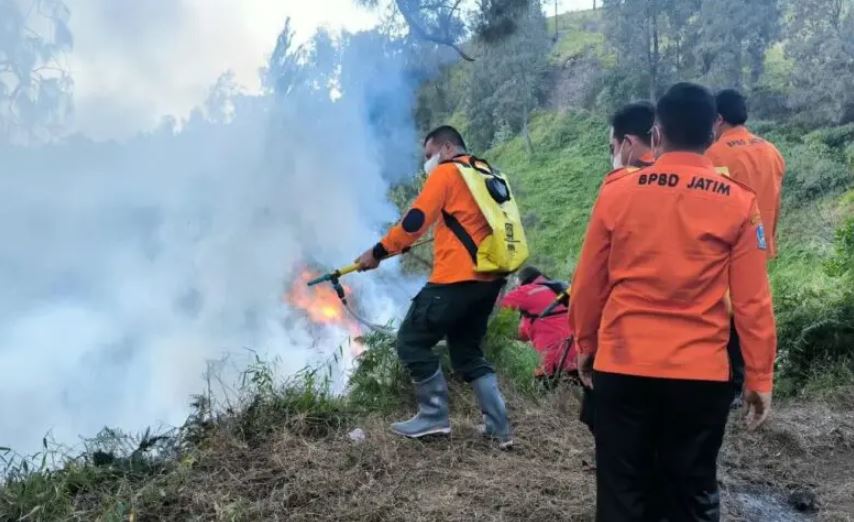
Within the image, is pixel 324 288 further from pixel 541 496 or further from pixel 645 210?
pixel 645 210

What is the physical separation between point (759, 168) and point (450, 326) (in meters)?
2.13

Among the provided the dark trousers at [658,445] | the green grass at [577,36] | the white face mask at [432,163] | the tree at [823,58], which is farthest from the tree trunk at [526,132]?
the dark trousers at [658,445]

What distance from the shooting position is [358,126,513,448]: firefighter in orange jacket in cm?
383

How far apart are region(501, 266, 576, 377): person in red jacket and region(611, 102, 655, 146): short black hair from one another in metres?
2.39

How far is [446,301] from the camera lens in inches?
151

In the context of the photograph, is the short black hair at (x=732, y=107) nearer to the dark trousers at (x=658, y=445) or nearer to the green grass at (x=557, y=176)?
the dark trousers at (x=658, y=445)

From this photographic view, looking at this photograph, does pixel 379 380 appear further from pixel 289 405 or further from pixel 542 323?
pixel 542 323

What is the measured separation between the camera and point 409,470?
3.53m

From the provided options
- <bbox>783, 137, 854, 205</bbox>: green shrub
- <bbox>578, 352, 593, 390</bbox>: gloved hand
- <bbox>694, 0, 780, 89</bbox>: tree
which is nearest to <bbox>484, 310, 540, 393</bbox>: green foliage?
<bbox>578, 352, 593, 390</bbox>: gloved hand

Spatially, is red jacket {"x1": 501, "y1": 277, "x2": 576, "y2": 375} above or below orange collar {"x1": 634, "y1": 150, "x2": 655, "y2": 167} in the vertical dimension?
below

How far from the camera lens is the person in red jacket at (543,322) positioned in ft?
18.0

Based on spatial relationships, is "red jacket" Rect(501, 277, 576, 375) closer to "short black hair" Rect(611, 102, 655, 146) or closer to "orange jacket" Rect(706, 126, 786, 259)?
"orange jacket" Rect(706, 126, 786, 259)

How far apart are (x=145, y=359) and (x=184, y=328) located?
737mm

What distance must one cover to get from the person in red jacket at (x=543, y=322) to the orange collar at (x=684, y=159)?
124 inches
